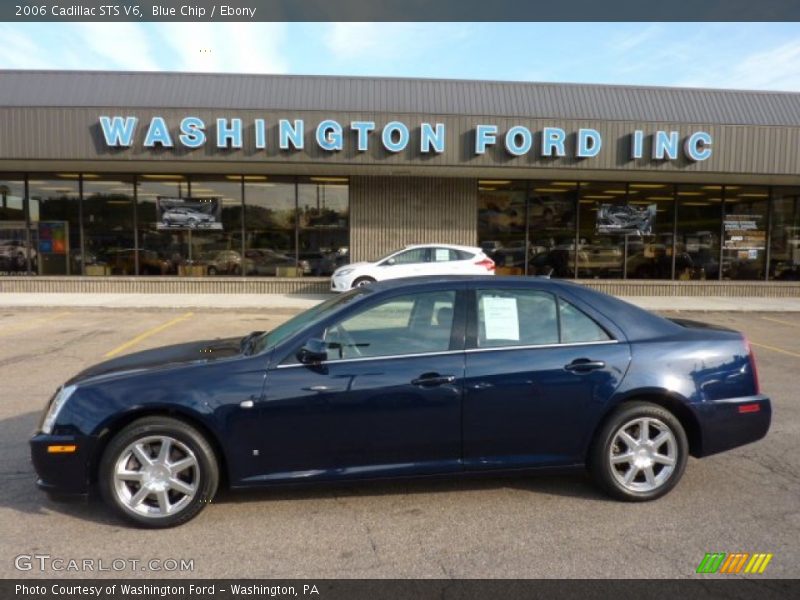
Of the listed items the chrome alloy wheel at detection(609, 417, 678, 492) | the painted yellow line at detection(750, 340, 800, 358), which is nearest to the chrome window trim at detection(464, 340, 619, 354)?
the chrome alloy wheel at detection(609, 417, 678, 492)

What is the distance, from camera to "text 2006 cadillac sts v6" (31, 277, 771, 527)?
11.6ft

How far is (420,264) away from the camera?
15055 mm

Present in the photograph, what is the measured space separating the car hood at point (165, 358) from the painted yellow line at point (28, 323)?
8.02 metres

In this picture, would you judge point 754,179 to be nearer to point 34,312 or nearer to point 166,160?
point 166,160

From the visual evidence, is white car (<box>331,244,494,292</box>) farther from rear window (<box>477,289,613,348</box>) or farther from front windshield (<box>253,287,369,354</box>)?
rear window (<box>477,289,613,348</box>)

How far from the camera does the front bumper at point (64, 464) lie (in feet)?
11.4

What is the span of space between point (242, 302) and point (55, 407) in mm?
11365

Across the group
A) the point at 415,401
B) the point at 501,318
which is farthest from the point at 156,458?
the point at 501,318

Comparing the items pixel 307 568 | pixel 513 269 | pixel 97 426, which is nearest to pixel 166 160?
pixel 513 269

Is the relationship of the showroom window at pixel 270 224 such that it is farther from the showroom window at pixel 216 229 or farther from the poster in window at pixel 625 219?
the poster in window at pixel 625 219

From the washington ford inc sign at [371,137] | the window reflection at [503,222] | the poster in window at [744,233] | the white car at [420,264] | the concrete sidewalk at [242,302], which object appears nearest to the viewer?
the concrete sidewalk at [242,302]

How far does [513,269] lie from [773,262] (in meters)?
8.28

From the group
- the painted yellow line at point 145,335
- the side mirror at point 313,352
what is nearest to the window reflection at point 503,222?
the painted yellow line at point 145,335

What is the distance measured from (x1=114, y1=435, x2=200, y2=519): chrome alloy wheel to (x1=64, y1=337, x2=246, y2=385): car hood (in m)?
0.50
